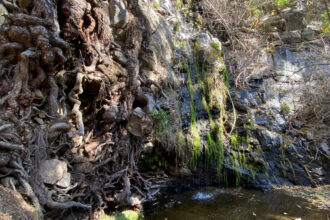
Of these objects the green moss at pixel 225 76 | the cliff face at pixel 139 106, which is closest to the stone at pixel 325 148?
the cliff face at pixel 139 106

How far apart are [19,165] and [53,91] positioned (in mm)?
1184

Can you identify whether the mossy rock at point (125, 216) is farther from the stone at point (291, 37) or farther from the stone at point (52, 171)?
the stone at point (291, 37)

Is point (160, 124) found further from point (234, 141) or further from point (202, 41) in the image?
point (202, 41)

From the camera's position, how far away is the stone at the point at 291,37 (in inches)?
320

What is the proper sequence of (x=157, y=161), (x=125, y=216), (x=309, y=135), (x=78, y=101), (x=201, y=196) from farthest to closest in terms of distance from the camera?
1. (x=309, y=135)
2. (x=157, y=161)
3. (x=201, y=196)
4. (x=78, y=101)
5. (x=125, y=216)

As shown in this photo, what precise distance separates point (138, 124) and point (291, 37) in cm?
712

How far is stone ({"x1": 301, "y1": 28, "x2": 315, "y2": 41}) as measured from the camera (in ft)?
26.7

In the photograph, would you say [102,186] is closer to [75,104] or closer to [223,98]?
[75,104]

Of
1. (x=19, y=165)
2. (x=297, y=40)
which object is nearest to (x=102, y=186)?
(x=19, y=165)

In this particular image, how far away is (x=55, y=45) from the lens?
316cm

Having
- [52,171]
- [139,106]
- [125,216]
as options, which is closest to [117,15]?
[139,106]

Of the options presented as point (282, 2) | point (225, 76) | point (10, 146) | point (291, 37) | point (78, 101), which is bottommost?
point (10, 146)

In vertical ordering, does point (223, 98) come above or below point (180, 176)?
above

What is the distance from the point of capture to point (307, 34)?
322 inches
